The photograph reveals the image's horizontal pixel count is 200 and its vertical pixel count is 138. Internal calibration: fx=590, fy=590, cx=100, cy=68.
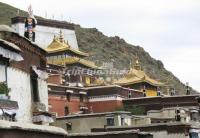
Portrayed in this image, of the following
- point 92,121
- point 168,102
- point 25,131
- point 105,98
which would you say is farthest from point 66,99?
point 25,131

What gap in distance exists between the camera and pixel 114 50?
130 m

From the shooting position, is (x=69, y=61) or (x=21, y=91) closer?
(x=21, y=91)

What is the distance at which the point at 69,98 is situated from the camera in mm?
55562

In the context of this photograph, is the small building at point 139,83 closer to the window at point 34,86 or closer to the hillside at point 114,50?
the window at point 34,86

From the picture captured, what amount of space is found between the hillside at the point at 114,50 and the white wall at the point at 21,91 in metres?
87.6

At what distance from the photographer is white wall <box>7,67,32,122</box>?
23922 mm

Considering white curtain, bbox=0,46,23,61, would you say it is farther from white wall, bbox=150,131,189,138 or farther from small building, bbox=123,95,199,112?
small building, bbox=123,95,199,112

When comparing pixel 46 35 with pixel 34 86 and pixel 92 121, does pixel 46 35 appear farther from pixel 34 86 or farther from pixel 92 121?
pixel 34 86

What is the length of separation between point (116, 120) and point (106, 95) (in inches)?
730

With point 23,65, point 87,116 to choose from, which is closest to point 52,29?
point 87,116

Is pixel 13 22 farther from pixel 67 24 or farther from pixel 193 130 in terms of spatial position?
pixel 193 130

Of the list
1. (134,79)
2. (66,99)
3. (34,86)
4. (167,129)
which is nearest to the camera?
(34,86)

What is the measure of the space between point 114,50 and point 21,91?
10591cm

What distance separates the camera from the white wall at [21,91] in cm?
2392
